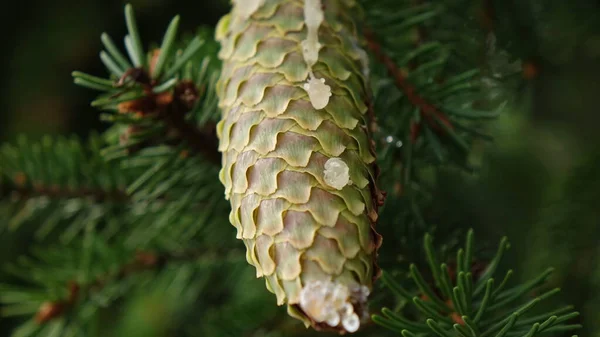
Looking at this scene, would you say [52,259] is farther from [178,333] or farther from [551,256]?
[551,256]

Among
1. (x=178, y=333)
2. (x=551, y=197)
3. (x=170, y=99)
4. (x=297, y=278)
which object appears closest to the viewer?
(x=297, y=278)

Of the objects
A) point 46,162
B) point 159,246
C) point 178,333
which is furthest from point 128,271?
point 178,333

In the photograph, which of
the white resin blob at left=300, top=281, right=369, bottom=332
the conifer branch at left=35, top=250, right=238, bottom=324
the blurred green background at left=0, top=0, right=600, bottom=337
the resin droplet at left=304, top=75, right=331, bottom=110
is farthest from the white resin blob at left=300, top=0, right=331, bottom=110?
the conifer branch at left=35, top=250, right=238, bottom=324

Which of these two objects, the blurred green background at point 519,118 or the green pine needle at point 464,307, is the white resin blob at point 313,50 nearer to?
the green pine needle at point 464,307

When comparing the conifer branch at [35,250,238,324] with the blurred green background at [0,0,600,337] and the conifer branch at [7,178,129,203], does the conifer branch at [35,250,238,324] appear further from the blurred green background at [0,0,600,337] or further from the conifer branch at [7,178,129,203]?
the blurred green background at [0,0,600,337]

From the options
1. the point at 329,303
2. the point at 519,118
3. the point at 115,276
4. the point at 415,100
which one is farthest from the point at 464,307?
the point at 519,118

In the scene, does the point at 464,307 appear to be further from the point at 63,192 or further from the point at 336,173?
the point at 63,192
